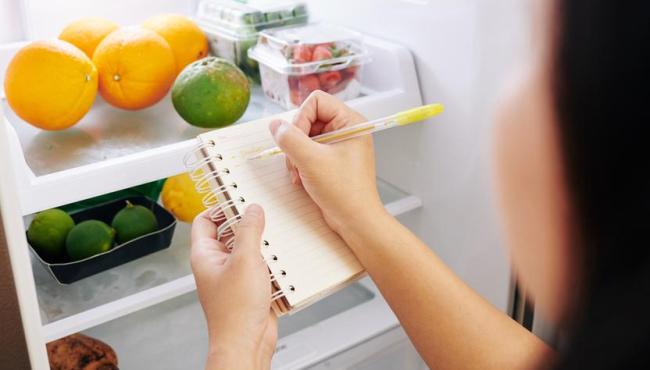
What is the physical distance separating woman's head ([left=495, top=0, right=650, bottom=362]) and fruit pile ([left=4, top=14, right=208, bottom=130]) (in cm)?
76

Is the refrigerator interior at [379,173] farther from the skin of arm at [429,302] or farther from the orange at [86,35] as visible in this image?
the skin of arm at [429,302]

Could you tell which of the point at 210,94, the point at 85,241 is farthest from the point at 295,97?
the point at 85,241

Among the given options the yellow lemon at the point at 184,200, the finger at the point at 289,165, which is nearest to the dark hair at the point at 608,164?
the finger at the point at 289,165

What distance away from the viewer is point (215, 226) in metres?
0.75

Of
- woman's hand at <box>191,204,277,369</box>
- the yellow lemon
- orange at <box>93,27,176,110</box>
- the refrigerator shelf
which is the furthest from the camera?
the yellow lemon

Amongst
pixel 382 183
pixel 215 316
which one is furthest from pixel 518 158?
pixel 382 183

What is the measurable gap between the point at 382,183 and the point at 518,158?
984 mm

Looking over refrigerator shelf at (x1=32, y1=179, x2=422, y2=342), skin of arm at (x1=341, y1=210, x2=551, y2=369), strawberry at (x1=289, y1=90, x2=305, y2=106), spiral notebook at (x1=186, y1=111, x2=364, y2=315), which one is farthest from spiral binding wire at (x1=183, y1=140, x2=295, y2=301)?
strawberry at (x1=289, y1=90, x2=305, y2=106)

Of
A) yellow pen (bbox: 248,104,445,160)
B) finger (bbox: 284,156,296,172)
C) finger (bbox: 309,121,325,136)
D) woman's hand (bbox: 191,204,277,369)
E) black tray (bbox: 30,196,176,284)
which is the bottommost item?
black tray (bbox: 30,196,176,284)

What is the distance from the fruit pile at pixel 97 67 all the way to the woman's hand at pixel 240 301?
0.36m

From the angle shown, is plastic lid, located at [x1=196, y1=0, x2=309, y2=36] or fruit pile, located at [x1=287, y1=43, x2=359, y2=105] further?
plastic lid, located at [x1=196, y1=0, x2=309, y2=36]

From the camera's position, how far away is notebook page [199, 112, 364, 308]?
2.26ft

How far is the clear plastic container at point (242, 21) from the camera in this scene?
113 centimetres

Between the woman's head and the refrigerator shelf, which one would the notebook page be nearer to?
the refrigerator shelf
